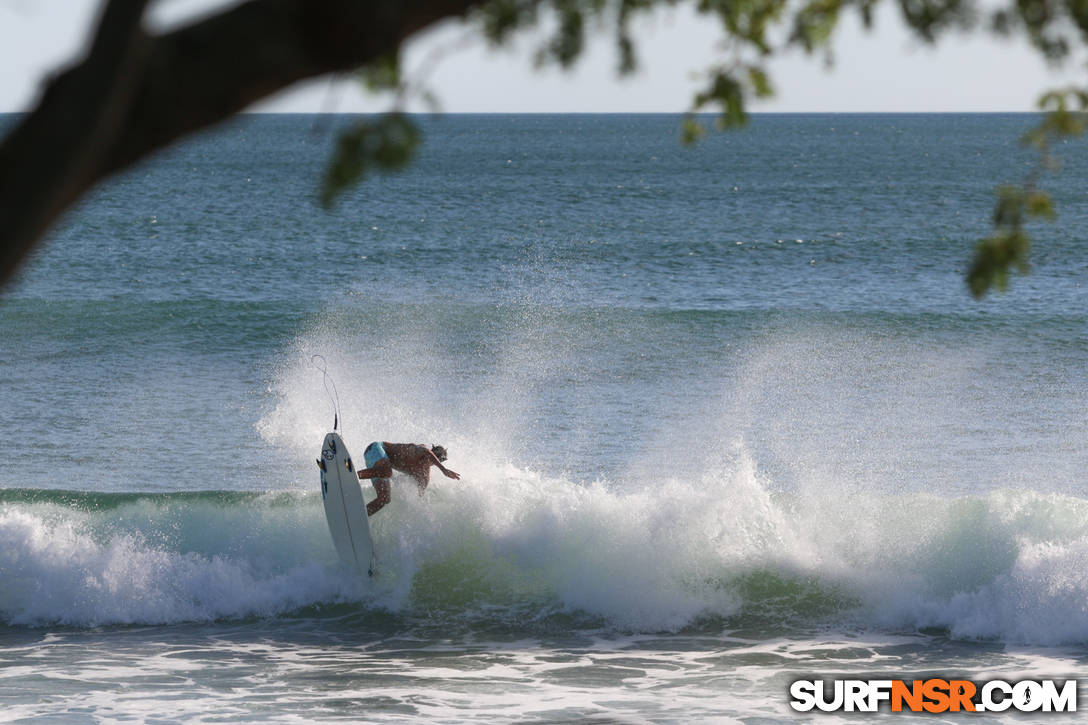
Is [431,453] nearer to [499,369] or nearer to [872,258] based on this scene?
[499,369]

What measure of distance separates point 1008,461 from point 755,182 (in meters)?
63.3

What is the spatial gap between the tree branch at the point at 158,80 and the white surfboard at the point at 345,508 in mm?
11063

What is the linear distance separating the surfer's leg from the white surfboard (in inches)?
4.3

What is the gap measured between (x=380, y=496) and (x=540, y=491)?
2.25 metres

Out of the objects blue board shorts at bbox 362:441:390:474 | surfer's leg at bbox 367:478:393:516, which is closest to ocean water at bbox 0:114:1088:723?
surfer's leg at bbox 367:478:393:516

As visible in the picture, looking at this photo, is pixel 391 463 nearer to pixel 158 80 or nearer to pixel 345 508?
pixel 345 508

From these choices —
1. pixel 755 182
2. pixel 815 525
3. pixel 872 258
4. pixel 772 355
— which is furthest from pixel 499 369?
pixel 755 182

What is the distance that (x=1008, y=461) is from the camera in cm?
1822

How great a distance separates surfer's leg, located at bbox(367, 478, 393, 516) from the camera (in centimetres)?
1387

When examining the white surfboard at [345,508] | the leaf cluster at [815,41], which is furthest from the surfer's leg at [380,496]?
the leaf cluster at [815,41]

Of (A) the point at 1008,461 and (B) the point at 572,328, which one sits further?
(B) the point at 572,328

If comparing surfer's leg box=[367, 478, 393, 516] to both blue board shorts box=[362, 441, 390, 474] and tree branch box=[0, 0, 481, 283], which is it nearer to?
blue board shorts box=[362, 441, 390, 474]

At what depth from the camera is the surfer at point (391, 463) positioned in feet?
45.1

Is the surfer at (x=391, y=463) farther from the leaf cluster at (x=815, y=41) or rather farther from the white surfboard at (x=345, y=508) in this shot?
the leaf cluster at (x=815, y=41)
